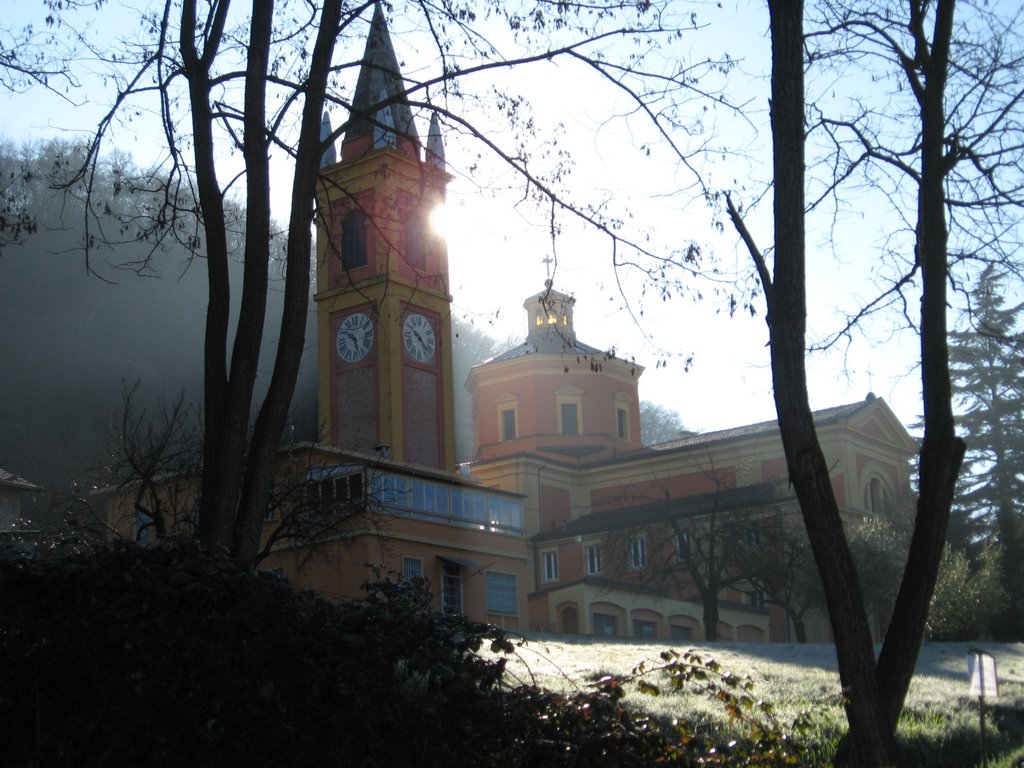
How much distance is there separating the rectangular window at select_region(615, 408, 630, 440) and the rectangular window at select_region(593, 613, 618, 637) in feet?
52.3

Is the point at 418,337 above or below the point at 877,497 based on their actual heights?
above

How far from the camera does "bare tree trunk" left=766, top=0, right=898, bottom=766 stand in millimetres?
7688

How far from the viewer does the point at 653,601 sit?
45.7 m

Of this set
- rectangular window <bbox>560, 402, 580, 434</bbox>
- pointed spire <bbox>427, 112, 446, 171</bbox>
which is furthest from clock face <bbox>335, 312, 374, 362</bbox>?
pointed spire <bbox>427, 112, 446, 171</bbox>

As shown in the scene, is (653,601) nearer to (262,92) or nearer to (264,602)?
(262,92)

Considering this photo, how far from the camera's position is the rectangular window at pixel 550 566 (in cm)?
5422

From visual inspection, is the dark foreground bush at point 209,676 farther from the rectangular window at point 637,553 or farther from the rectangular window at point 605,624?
the rectangular window at point 637,553

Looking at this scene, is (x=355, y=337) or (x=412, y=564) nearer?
(x=412, y=564)

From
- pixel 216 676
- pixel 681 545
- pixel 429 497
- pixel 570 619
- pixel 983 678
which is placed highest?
pixel 429 497

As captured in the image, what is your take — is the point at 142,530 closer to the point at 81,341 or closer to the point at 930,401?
the point at 930,401

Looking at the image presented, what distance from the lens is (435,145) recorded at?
11734 millimetres

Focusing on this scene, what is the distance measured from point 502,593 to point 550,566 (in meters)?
10.9

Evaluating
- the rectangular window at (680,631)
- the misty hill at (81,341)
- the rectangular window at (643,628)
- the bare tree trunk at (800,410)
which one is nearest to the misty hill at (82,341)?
the misty hill at (81,341)

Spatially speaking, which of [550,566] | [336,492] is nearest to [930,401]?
[336,492]
